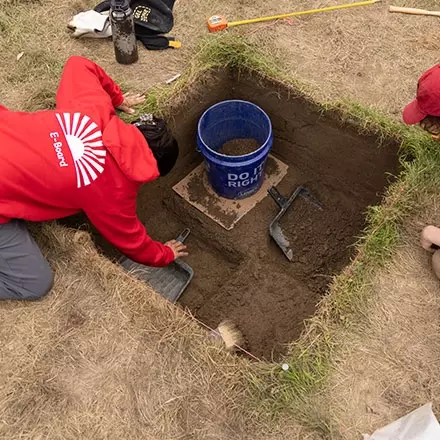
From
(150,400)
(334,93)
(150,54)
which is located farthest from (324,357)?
(150,54)

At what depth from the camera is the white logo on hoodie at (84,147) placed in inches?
92.6

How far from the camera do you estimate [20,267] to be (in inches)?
99.8

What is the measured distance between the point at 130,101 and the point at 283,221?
1314 mm

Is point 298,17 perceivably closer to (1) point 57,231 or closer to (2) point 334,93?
(2) point 334,93

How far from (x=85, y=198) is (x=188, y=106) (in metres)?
1.24

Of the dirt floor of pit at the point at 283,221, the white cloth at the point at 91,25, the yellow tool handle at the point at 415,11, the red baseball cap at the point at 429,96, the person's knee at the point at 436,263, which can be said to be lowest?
the dirt floor of pit at the point at 283,221

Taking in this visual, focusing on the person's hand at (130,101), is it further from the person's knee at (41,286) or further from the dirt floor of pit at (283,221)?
the person's knee at (41,286)

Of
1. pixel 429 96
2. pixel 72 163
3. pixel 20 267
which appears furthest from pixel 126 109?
pixel 429 96

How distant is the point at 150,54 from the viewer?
142 inches

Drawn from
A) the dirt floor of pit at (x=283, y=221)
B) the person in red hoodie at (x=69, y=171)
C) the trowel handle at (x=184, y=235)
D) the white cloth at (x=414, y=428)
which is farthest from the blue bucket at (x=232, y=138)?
the white cloth at (x=414, y=428)

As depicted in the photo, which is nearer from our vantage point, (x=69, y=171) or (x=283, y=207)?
(x=69, y=171)

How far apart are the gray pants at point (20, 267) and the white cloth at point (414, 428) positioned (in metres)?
1.69

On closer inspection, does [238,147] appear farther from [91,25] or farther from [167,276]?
[91,25]

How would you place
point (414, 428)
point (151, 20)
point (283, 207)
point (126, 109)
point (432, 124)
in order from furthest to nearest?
point (151, 20), point (283, 207), point (126, 109), point (432, 124), point (414, 428)
